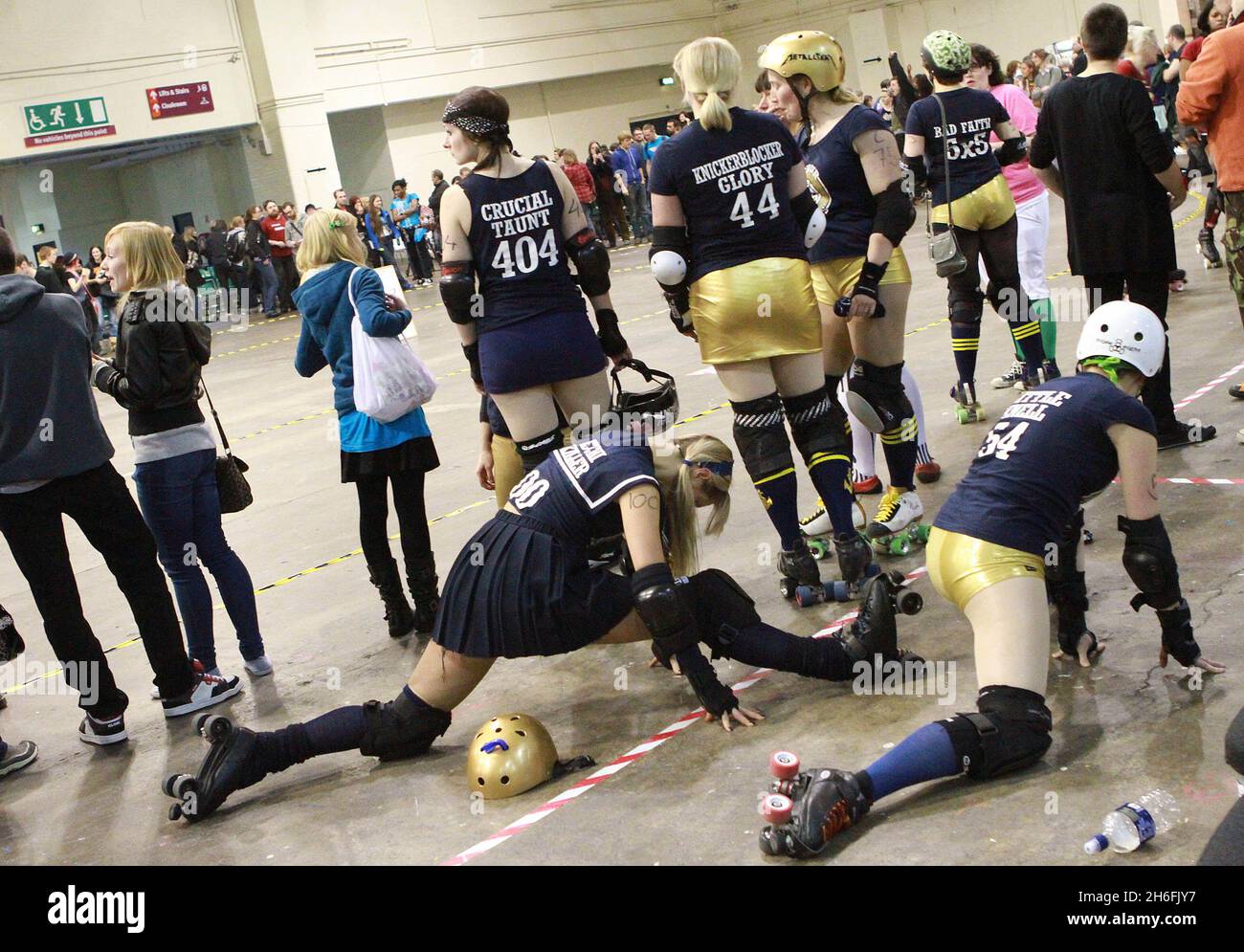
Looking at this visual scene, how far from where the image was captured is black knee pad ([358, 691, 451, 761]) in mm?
3156

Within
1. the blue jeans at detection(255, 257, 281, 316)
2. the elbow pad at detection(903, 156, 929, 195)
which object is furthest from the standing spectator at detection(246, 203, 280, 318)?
the elbow pad at detection(903, 156, 929, 195)

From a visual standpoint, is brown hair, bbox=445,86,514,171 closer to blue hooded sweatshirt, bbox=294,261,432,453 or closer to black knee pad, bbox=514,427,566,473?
blue hooded sweatshirt, bbox=294,261,432,453

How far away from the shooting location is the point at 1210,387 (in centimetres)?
510

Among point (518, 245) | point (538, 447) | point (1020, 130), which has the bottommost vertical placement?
point (538, 447)

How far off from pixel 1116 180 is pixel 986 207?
666 millimetres

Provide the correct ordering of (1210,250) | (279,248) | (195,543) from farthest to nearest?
(279,248)
(1210,250)
(195,543)

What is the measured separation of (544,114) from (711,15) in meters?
4.77

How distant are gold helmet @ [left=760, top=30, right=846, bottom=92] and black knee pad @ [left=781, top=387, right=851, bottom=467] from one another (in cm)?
95

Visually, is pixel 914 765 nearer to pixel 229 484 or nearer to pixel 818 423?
pixel 818 423

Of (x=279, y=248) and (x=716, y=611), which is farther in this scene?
(x=279, y=248)

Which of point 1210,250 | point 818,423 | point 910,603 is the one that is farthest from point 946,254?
point 1210,250
